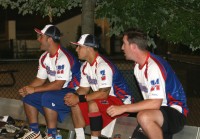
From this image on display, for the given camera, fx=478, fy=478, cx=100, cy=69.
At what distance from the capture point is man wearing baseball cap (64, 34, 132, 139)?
6.05 m

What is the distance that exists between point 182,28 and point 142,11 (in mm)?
698

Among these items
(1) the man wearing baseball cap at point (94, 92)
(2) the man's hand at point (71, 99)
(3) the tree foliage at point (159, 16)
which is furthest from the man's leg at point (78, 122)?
(3) the tree foliage at point (159, 16)

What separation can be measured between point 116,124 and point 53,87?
1.05 m

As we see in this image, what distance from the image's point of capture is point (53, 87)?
668 cm

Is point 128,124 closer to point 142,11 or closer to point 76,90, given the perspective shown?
point 76,90

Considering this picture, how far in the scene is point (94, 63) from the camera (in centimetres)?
632

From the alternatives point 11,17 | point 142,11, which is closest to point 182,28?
point 142,11

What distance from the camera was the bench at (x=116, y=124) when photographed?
5.36 meters

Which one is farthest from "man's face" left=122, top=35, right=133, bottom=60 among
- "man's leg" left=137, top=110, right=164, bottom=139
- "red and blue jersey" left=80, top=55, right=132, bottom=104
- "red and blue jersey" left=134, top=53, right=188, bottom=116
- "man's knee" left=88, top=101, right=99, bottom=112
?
"man's knee" left=88, top=101, right=99, bottom=112

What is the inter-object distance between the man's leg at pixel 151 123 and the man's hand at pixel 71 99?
55.9 inches

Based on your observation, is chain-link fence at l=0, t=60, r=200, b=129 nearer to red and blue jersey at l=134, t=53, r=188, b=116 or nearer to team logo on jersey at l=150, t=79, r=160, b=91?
red and blue jersey at l=134, t=53, r=188, b=116

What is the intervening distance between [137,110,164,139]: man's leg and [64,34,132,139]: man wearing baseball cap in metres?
1.20

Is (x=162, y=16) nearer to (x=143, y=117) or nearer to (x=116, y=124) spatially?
(x=116, y=124)

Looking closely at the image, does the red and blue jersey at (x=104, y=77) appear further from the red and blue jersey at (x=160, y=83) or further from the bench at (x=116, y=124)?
the red and blue jersey at (x=160, y=83)
